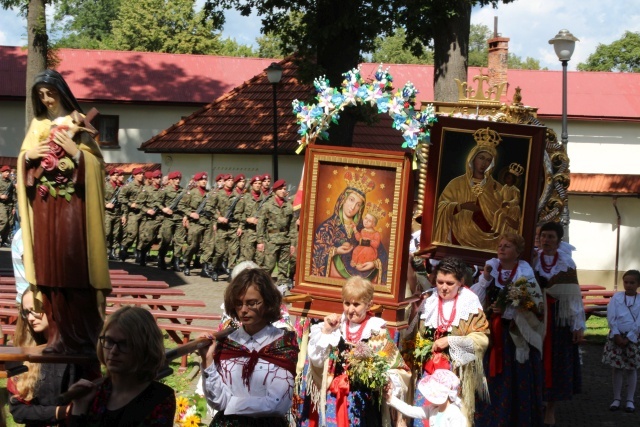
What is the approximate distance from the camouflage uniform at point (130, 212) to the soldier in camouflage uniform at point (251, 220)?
3366mm

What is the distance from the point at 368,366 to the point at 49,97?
9.15 ft

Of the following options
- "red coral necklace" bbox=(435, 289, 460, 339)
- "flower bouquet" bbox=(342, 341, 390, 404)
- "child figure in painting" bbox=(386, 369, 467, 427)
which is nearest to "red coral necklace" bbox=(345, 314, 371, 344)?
"flower bouquet" bbox=(342, 341, 390, 404)

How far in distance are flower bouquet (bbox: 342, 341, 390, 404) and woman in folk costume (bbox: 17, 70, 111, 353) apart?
204cm

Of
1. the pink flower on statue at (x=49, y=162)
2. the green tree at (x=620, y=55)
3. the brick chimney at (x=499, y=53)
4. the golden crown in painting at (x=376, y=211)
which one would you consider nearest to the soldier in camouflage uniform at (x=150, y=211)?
the brick chimney at (x=499, y=53)

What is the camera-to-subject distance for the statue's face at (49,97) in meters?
6.00

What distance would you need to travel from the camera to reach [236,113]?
107ft

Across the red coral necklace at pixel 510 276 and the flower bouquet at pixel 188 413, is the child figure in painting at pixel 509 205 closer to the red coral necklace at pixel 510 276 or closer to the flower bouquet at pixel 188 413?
the red coral necklace at pixel 510 276

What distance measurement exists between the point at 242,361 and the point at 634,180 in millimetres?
22834

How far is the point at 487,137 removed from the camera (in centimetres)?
1054

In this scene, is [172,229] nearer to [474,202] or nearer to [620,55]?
[474,202]

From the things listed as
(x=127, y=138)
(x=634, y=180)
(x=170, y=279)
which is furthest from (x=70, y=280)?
(x=127, y=138)

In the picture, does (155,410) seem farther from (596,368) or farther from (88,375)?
(596,368)

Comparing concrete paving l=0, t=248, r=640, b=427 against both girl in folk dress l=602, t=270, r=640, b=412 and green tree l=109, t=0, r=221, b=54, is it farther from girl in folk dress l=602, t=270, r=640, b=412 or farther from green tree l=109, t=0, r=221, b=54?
green tree l=109, t=0, r=221, b=54

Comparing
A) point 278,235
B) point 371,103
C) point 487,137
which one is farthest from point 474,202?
point 278,235
